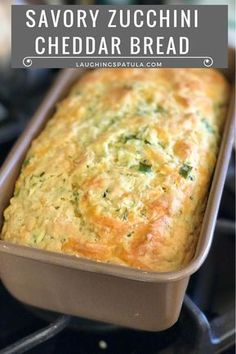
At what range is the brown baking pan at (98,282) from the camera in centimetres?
84

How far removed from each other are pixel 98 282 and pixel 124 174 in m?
0.20

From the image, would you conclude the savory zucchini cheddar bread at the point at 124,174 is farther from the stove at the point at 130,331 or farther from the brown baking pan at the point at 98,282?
the stove at the point at 130,331

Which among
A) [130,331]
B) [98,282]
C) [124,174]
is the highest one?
[124,174]

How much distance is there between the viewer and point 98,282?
2.88 ft

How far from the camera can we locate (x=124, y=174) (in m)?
0.98

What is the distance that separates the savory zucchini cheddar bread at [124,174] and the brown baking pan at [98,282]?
3 centimetres

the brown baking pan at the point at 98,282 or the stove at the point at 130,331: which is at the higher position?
the brown baking pan at the point at 98,282

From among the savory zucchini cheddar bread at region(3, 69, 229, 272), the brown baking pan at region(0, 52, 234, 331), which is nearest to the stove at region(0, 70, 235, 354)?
the brown baking pan at region(0, 52, 234, 331)

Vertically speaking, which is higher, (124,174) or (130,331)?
(124,174)

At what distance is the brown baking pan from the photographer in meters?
0.84

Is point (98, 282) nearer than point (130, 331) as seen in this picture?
Yes

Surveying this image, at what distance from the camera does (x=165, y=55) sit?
1.14 metres

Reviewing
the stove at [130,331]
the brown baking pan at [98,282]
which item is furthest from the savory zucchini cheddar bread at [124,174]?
the stove at [130,331]

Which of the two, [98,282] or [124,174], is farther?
[124,174]
